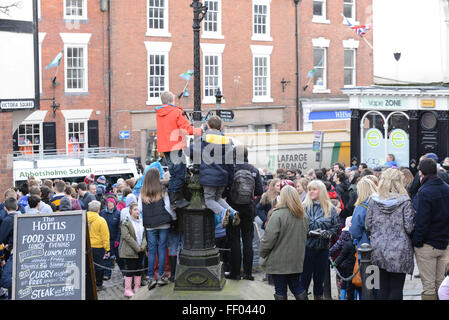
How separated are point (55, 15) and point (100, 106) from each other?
4194mm

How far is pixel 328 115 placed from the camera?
35594 millimetres

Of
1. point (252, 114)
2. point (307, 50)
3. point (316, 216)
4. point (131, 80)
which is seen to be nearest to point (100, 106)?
point (131, 80)

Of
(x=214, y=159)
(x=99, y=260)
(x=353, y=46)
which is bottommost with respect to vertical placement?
(x=99, y=260)

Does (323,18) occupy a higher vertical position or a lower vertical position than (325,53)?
higher

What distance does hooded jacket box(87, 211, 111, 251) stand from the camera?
1077 centimetres

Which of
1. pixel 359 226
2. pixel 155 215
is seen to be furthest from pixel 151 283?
pixel 359 226

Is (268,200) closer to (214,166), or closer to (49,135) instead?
(214,166)

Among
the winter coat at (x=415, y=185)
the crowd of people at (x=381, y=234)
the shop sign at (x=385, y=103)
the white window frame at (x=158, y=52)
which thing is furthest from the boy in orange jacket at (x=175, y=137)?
the white window frame at (x=158, y=52)

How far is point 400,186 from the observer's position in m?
7.82

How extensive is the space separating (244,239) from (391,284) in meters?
2.10

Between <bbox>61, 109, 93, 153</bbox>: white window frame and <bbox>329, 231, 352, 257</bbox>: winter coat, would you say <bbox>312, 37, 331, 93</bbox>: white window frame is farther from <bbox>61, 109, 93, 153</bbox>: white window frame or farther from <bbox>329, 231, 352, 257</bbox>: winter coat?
<bbox>329, 231, 352, 257</bbox>: winter coat

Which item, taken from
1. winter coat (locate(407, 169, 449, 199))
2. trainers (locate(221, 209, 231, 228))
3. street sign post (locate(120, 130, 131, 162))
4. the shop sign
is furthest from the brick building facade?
trainers (locate(221, 209, 231, 228))

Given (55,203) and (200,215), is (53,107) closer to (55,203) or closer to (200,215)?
(55,203)

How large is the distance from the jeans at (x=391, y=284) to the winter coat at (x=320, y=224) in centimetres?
84
